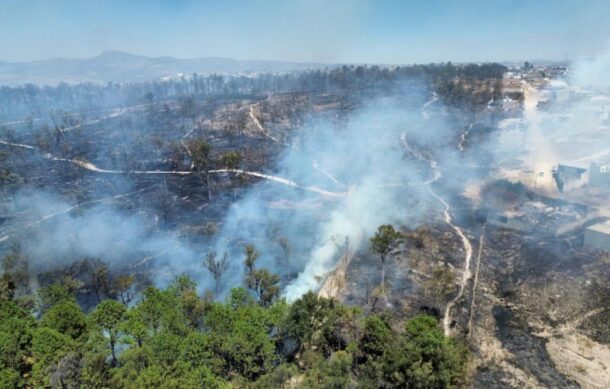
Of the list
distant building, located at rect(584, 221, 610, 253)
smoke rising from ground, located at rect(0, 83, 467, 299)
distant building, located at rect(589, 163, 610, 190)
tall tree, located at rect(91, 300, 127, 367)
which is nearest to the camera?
tall tree, located at rect(91, 300, 127, 367)

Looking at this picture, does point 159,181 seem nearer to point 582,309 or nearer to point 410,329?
point 410,329

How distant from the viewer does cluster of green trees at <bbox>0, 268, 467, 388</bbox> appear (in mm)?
20891

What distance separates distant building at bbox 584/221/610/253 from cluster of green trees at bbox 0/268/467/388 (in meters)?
28.7

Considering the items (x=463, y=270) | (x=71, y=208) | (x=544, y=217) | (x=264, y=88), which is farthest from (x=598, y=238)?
(x=264, y=88)

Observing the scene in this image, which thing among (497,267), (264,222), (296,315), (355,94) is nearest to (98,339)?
(296,315)

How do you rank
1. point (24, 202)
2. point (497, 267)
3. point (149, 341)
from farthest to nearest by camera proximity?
point (24, 202)
point (497, 267)
point (149, 341)

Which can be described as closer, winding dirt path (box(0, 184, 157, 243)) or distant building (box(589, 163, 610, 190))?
winding dirt path (box(0, 184, 157, 243))

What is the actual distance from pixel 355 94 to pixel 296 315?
122m

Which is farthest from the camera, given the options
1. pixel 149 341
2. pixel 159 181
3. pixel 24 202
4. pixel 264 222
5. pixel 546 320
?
pixel 159 181

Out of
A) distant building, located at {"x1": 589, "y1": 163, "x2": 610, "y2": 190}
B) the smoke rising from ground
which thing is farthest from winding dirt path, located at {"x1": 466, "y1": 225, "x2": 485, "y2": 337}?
distant building, located at {"x1": 589, "y1": 163, "x2": 610, "y2": 190}

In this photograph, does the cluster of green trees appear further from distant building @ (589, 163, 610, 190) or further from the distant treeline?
the distant treeline

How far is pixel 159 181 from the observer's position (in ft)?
235

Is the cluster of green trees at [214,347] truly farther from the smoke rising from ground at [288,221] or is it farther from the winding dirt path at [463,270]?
the smoke rising from ground at [288,221]

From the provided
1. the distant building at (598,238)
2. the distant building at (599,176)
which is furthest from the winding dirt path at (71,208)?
the distant building at (599,176)
